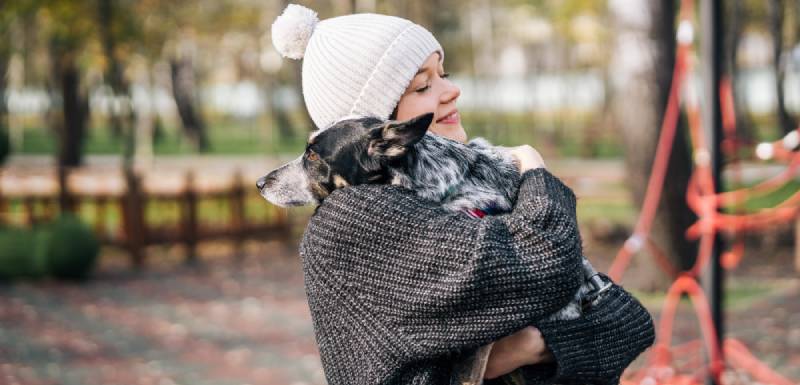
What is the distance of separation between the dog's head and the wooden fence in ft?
44.5

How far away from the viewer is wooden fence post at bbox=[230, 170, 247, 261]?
1731cm

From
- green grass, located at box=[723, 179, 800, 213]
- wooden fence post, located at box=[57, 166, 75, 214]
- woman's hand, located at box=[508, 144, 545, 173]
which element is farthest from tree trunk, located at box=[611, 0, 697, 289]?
woman's hand, located at box=[508, 144, 545, 173]

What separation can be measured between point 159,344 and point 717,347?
635 centimetres

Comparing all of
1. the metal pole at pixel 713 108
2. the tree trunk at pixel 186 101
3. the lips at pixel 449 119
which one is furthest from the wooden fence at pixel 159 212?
the tree trunk at pixel 186 101

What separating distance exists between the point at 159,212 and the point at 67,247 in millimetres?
3078

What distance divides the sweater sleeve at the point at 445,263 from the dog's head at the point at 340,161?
0.05 meters

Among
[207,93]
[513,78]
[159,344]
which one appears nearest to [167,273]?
[159,344]

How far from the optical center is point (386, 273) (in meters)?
2.14

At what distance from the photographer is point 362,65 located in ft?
7.83

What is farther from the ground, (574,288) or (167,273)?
(574,288)

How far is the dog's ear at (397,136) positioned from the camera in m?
2.10

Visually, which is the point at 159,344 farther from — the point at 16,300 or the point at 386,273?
the point at 386,273

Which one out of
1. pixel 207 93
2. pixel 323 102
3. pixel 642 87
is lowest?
pixel 207 93

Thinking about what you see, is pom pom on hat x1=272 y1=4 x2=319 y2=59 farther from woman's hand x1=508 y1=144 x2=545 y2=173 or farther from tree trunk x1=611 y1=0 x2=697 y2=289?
tree trunk x1=611 y1=0 x2=697 y2=289
